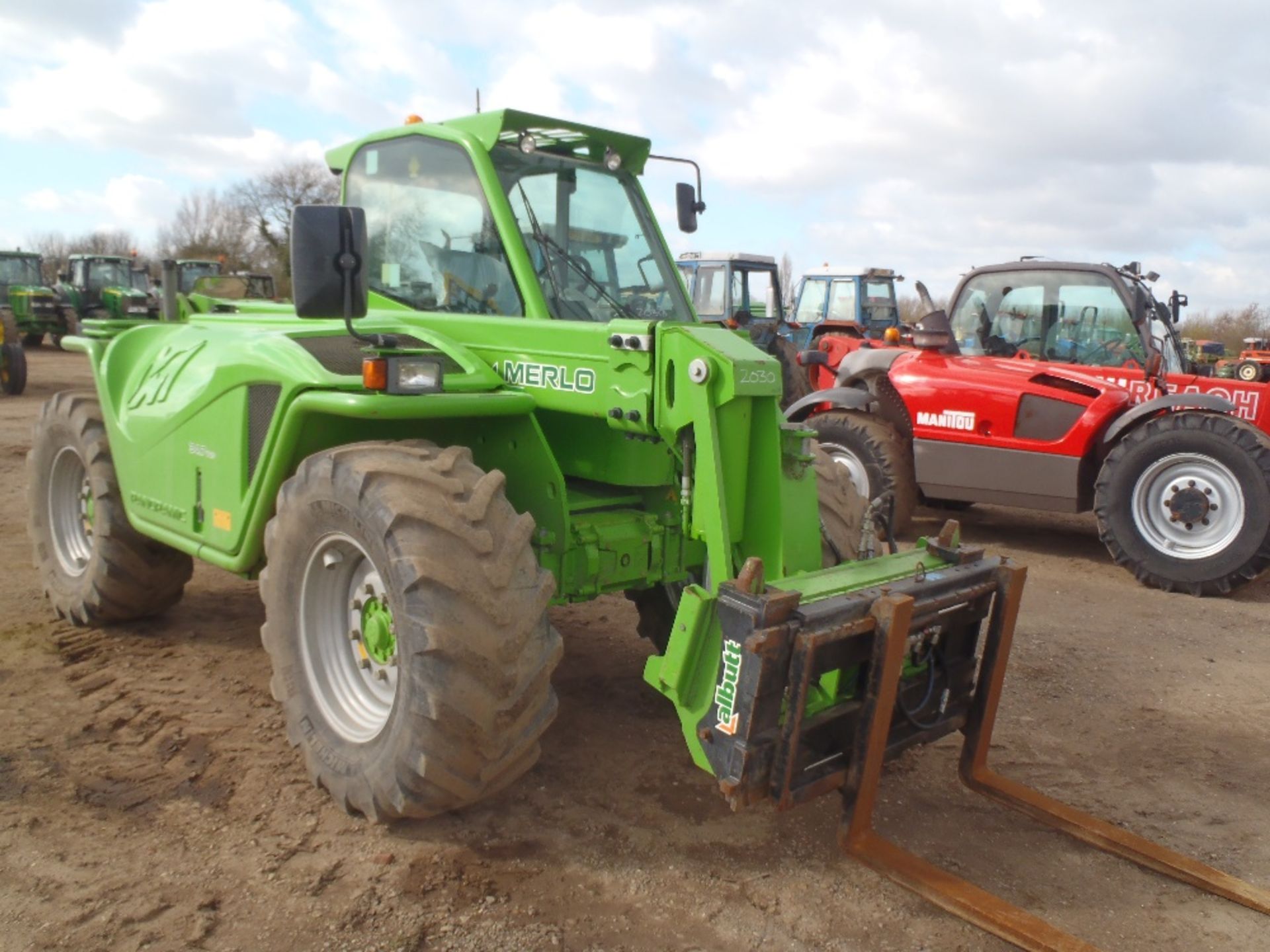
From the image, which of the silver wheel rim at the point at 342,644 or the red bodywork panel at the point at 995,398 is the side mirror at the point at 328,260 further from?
the red bodywork panel at the point at 995,398

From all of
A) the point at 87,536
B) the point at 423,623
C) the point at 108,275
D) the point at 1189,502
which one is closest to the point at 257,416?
the point at 423,623

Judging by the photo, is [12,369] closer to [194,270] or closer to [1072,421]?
[194,270]

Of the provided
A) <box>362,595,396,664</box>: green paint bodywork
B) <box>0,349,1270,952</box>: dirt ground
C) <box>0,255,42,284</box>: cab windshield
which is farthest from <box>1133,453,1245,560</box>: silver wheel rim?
<box>0,255,42,284</box>: cab windshield

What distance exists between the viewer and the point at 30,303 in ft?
76.8

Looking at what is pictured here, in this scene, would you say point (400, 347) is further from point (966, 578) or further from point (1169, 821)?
point (1169, 821)

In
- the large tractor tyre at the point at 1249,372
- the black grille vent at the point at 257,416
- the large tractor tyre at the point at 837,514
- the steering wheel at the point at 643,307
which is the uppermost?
the steering wheel at the point at 643,307

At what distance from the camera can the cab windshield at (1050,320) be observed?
7898mm

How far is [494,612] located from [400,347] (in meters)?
1.23

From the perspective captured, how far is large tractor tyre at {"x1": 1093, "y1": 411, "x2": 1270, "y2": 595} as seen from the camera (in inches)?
265

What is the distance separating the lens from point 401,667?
319 centimetres

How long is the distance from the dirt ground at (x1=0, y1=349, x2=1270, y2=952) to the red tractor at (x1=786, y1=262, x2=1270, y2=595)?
1.80 meters

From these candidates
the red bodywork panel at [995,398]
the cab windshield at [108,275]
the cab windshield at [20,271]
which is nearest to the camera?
the red bodywork panel at [995,398]

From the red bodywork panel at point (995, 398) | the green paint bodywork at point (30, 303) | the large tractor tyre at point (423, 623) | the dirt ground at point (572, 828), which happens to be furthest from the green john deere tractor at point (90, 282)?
the large tractor tyre at point (423, 623)

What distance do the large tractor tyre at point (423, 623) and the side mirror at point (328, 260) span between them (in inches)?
18.8
